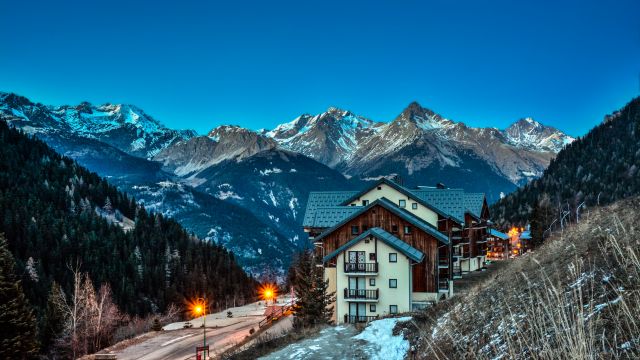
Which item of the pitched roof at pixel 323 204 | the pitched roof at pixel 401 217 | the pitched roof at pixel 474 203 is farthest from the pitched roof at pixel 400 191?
the pitched roof at pixel 474 203

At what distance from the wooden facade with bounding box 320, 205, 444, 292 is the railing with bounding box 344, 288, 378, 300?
3.48 m

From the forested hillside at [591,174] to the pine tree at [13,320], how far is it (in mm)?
118404

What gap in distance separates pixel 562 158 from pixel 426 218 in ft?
505

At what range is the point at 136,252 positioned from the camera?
505ft

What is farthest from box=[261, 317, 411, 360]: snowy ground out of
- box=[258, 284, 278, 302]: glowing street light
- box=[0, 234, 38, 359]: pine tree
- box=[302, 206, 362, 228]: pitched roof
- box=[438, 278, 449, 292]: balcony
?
box=[258, 284, 278, 302]: glowing street light

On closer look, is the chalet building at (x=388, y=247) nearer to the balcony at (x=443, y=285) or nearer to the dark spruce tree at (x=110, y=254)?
the balcony at (x=443, y=285)

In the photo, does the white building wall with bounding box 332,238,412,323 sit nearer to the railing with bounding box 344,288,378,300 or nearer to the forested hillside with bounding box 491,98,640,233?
the railing with bounding box 344,288,378,300

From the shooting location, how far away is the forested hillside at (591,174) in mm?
136712

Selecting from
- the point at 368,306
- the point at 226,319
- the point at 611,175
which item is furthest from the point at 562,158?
the point at 368,306

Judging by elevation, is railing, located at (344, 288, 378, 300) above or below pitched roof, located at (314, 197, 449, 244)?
below

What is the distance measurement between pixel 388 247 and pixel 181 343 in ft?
95.5

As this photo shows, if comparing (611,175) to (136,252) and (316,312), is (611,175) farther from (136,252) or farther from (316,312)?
(136,252)

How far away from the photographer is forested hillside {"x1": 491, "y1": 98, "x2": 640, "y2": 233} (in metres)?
137

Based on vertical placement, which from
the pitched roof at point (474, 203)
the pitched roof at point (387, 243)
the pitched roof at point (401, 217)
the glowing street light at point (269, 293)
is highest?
the pitched roof at point (474, 203)
